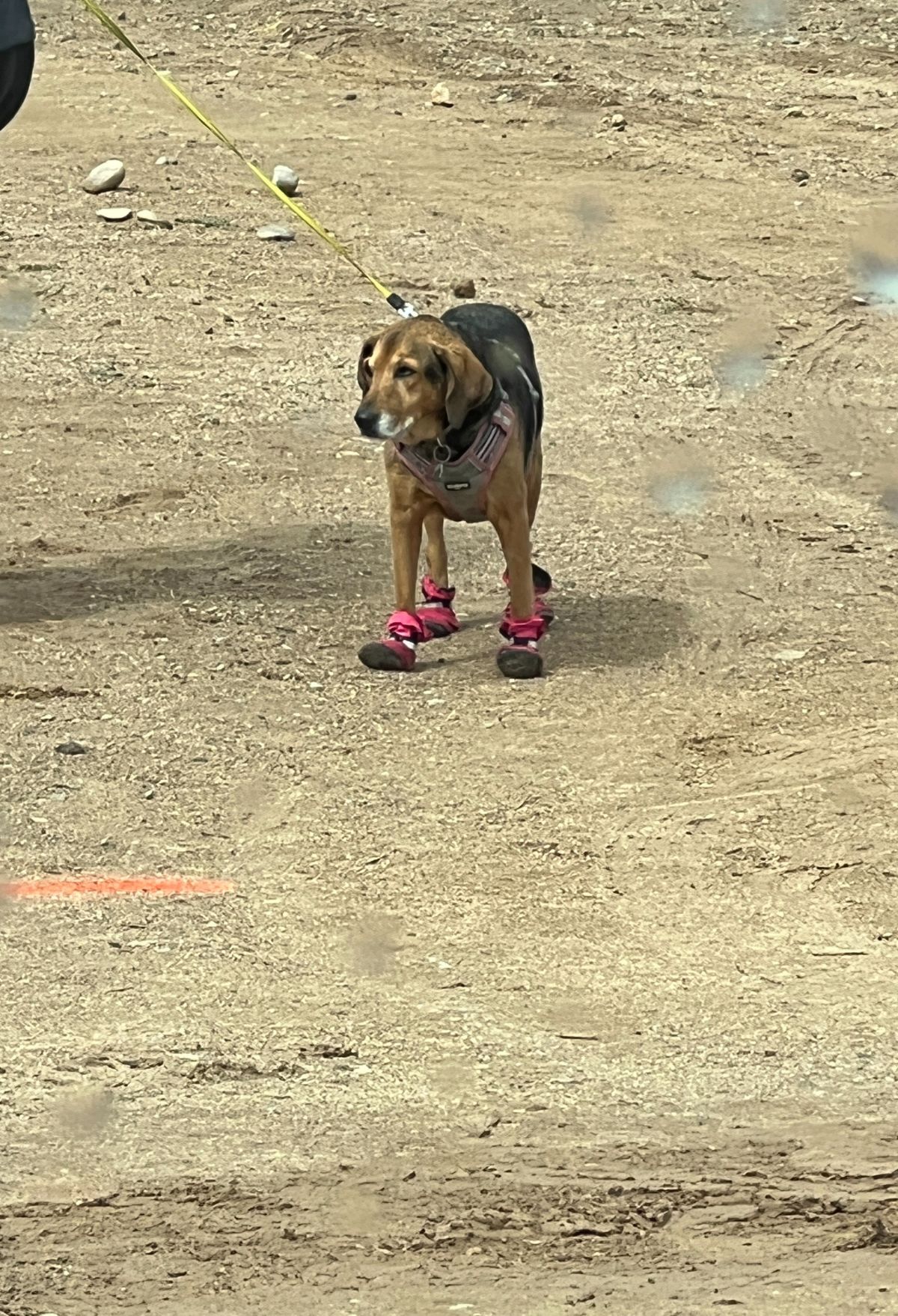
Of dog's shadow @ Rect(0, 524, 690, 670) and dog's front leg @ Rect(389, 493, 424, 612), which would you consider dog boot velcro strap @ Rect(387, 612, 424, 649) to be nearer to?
dog's front leg @ Rect(389, 493, 424, 612)

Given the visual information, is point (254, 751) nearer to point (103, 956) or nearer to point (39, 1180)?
point (103, 956)

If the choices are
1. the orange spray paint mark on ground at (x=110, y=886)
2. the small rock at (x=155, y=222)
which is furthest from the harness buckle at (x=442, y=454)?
the small rock at (x=155, y=222)

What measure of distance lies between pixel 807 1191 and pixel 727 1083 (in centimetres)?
44

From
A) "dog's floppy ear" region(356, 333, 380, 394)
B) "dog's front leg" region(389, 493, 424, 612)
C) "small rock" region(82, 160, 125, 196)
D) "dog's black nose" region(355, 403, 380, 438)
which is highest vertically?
"dog's floppy ear" region(356, 333, 380, 394)

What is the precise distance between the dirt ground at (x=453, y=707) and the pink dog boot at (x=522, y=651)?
0.07 metres

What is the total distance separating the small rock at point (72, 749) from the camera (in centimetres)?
679

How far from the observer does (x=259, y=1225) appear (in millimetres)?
4445

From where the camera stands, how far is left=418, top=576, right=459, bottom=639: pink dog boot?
7.73m

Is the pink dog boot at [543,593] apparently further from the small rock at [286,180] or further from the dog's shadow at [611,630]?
the small rock at [286,180]

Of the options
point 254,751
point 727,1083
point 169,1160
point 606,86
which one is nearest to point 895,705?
point 254,751

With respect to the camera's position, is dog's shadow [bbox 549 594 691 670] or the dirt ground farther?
dog's shadow [bbox 549 594 691 670]

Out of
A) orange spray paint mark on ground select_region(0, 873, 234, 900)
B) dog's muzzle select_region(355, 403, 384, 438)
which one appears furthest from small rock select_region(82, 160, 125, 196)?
orange spray paint mark on ground select_region(0, 873, 234, 900)

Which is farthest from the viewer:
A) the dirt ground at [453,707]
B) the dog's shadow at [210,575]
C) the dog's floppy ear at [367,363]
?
the dog's shadow at [210,575]

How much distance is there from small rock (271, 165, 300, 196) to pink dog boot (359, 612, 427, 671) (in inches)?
203
